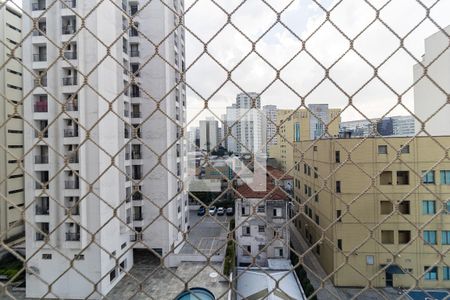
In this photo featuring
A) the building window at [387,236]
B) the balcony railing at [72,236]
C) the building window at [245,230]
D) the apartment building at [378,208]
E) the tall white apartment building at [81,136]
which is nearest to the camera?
the apartment building at [378,208]

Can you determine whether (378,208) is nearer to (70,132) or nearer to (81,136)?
(81,136)

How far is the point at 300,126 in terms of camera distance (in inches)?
79.0

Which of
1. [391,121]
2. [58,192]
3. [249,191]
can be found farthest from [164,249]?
[391,121]

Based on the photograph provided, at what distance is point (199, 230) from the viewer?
5.52m

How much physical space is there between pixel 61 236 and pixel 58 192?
0.60m

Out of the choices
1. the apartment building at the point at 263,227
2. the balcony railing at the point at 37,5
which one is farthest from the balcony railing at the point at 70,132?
the apartment building at the point at 263,227

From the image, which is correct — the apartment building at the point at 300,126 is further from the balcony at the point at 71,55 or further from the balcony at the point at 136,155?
the balcony at the point at 136,155

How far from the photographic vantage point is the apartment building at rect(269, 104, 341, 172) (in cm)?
80

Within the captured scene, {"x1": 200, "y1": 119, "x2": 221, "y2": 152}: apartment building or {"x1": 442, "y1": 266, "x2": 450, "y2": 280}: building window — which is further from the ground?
{"x1": 200, "y1": 119, "x2": 221, "y2": 152}: apartment building

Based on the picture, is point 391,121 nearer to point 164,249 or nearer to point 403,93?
point 403,93

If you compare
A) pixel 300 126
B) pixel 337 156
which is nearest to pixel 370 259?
pixel 337 156

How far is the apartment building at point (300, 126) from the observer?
0.80m

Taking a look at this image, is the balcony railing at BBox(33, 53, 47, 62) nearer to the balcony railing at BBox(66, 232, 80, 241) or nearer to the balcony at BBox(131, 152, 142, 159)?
the balcony at BBox(131, 152, 142, 159)

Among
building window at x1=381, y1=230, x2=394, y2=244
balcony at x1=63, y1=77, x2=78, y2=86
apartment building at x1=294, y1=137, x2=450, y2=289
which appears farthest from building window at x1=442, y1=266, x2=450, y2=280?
balcony at x1=63, y1=77, x2=78, y2=86
